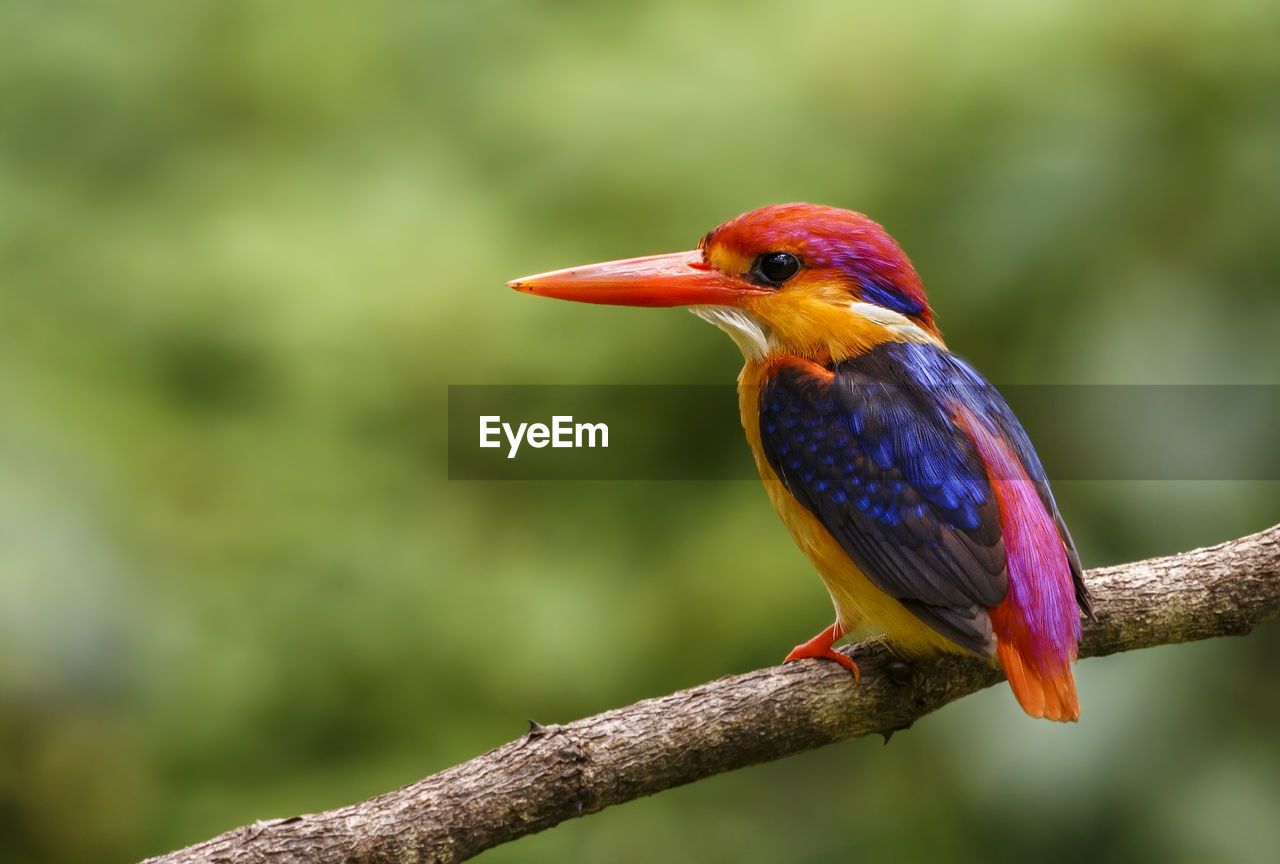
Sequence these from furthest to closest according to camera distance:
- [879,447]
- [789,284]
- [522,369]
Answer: [522,369] < [789,284] < [879,447]

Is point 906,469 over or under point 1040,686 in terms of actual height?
over

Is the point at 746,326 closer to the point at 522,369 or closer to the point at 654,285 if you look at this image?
the point at 654,285

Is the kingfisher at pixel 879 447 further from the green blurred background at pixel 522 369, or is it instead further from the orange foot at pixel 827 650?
the green blurred background at pixel 522 369

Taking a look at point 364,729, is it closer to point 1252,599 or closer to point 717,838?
point 717,838

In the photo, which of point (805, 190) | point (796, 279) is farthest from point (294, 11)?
point (796, 279)

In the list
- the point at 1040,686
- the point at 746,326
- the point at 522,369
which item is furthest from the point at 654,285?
the point at 522,369

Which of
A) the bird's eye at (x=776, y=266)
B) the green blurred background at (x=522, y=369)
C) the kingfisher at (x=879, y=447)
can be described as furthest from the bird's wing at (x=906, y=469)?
the green blurred background at (x=522, y=369)

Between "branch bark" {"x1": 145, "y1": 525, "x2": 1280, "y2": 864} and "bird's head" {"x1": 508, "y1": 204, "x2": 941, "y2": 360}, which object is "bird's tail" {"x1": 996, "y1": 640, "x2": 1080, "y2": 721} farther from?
"bird's head" {"x1": 508, "y1": 204, "x2": 941, "y2": 360}
